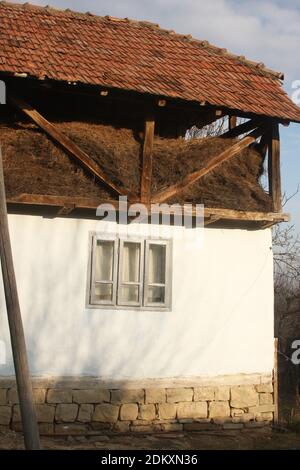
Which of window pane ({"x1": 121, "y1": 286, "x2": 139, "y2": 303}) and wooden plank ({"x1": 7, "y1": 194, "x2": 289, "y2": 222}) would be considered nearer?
wooden plank ({"x1": 7, "y1": 194, "x2": 289, "y2": 222})

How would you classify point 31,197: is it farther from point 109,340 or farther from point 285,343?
point 285,343

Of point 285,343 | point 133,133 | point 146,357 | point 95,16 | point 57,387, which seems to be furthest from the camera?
point 285,343

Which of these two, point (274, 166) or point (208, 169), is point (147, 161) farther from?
point (274, 166)

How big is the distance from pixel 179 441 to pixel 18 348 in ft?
12.2

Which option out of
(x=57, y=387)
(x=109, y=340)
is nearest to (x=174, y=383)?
(x=109, y=340)

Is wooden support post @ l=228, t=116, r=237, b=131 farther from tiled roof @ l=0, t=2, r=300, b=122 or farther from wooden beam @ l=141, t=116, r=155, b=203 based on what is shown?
wooden beam @ l=141, t=116, r=155, b=203

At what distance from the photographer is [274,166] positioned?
940 cm

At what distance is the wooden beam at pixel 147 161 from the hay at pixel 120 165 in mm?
183

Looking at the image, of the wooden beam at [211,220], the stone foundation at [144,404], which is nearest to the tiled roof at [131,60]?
the wooden beam at [211,220]

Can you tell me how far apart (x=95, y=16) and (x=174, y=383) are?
23.4 feet

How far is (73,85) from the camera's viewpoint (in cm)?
826

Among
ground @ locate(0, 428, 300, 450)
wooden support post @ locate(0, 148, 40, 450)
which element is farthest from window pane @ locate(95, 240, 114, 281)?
wooden support post @ locate(0, 148, 40, 450)

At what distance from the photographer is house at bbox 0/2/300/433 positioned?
26.7 ft

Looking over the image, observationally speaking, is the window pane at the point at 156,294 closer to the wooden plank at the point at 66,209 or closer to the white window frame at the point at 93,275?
the white window frame at the point at 93,275
